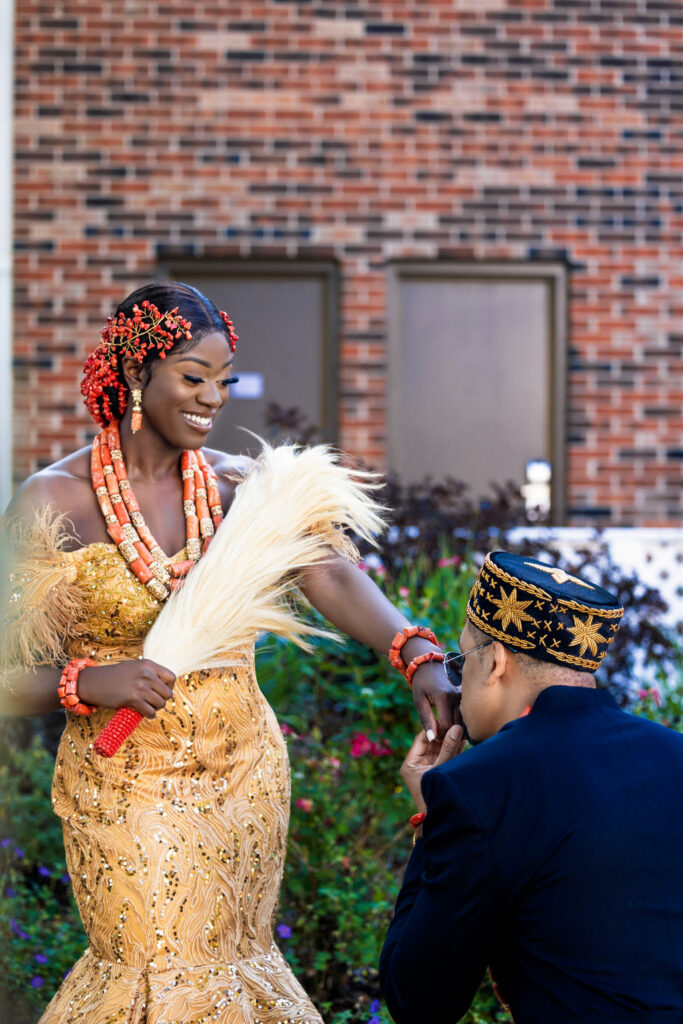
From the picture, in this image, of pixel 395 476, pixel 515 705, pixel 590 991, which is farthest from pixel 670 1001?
pixel 395 476

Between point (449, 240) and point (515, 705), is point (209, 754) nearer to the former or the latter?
point (515, 705)

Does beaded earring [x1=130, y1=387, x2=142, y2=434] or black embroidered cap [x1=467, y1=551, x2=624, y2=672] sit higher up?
beaded earring [x1=130, y1=387, x2=142, y2=434]

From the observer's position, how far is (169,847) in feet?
8.63

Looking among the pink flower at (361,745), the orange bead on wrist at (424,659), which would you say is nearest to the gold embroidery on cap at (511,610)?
the orange bead on wrist at (424,659)

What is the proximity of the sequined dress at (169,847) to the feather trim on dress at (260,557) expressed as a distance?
13 cm

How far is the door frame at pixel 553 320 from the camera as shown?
7934mm

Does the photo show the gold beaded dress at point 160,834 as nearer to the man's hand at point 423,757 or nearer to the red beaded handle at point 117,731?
the red beaded handle at point 117,731

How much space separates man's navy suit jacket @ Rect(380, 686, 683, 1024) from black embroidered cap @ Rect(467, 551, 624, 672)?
0.44 ft

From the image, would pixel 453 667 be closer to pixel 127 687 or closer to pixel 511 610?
→ pixel 511 610

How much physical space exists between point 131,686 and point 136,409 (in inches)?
27.1

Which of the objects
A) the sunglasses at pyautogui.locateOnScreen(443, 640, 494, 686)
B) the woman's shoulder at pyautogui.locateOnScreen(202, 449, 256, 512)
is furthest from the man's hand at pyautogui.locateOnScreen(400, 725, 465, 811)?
the woman's shoulder at pyautogui.locateOnScreen(202, 449, 256, 512)

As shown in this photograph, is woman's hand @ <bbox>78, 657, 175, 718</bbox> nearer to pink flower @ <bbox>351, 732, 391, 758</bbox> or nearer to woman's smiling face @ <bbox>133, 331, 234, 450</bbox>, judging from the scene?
woman's smiling face @ <bbox>133, 331, 234, 450</bbox>

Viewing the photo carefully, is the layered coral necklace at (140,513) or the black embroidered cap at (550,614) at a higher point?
the layered coral necklace at (140,513)

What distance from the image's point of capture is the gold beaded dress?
2.61 metres
